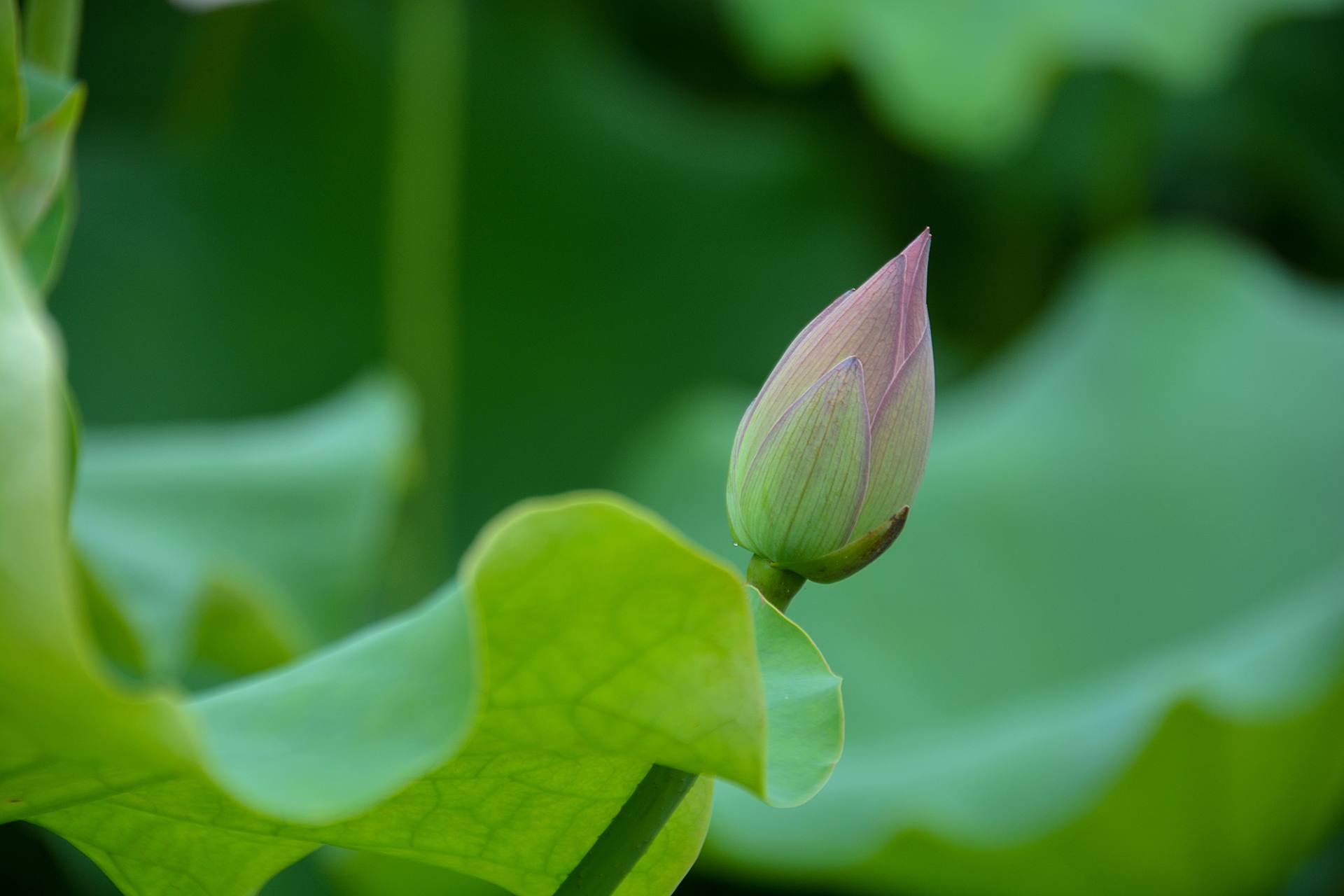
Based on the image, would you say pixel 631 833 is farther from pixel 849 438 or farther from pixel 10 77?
pixel 10 77

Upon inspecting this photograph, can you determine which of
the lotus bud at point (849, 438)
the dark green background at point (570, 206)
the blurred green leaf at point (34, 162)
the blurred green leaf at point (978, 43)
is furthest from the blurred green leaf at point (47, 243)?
the dark green background at point (570, 206)

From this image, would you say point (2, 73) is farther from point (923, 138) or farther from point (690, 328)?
point (690, 328)

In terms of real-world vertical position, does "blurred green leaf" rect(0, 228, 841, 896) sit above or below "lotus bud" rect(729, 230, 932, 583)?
below

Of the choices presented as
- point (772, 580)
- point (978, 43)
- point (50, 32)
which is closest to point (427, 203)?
point (978, 43)

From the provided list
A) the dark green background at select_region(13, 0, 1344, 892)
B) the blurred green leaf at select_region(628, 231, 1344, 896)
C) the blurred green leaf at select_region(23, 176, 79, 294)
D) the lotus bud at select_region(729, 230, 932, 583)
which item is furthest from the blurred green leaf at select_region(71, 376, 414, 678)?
the lotus bud at select_region(729, 230, 932, 583)

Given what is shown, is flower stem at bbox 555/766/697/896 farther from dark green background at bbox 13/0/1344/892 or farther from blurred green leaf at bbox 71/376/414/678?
dark green background at bbox 13/0/1344/892

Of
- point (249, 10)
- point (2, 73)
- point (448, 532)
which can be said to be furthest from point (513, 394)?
point (2, 73)

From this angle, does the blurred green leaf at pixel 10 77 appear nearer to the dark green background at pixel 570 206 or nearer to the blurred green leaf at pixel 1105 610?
the blurred green leaf at pixel 1105 610

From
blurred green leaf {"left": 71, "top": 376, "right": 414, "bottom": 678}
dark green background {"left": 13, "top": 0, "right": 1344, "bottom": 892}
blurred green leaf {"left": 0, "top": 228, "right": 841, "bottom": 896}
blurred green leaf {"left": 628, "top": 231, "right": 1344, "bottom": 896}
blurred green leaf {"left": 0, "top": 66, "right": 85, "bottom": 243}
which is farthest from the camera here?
dark green background {"left": 13, "top": 0, "right": 1344, "bottom": 892}
